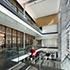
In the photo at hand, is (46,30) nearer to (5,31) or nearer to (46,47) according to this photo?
(46,47)

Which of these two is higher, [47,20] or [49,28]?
[47,20]

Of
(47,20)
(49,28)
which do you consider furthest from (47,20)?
(49,28)

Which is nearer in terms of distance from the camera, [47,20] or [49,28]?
[47,20]

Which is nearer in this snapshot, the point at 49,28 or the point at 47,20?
the point at 47,20

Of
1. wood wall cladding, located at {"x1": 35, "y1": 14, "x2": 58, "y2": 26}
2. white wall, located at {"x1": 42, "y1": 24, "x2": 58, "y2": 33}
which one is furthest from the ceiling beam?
white wall, located at {"x1": 42, "y1": 24, "x2": 58, "y2": 33}

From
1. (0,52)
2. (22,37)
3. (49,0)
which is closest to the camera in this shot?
(0,52)

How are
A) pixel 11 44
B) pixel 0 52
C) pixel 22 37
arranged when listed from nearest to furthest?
1. pixel 0 52
2. pixel 11 44
3. pixel 22 37

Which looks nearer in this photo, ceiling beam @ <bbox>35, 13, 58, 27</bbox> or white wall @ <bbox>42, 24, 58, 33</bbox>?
ceiling beam @ <bbox>35, 13, 58, 27</bbox>

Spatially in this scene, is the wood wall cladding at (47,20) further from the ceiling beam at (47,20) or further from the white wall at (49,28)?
the white wall at (49,28)

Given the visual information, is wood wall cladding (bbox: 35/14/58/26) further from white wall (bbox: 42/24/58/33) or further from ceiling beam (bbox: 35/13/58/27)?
white wall (bbox: 42/24/58/33)

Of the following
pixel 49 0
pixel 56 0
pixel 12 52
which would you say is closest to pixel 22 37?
pixel 12 52

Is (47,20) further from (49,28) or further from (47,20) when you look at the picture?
(49,28)

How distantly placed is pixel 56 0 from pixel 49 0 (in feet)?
4.12

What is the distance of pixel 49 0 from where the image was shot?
9.44 metres
